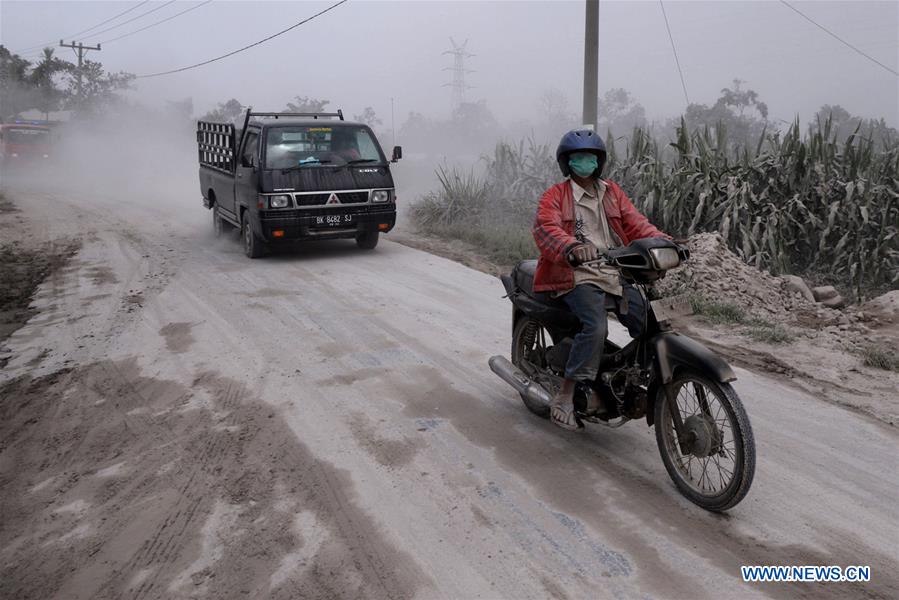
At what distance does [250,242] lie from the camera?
1099 centimetres

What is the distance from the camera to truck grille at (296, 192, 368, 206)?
10.6 metres

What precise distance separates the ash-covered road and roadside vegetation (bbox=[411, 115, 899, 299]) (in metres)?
4.39

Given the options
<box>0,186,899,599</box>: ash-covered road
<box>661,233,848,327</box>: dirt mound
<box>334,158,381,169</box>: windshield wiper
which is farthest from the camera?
<box>334,158,381,169</box>: windshield wiper

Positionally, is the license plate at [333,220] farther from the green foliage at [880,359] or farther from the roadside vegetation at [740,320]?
the green foliage at [880,359]

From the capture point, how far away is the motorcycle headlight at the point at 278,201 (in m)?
10.4

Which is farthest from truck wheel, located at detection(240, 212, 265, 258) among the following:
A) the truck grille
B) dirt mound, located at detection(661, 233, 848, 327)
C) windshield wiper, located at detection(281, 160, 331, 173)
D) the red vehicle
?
the red vehicle

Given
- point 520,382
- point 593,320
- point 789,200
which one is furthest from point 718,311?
point 593,320

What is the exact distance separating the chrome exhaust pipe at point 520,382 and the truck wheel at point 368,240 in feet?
20.9

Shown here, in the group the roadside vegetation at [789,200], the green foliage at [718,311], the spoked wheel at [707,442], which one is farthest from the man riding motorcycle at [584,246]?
the roadside vegetation at [789,200]

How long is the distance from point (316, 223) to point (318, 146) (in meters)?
1.27

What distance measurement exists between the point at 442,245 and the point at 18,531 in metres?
9.07

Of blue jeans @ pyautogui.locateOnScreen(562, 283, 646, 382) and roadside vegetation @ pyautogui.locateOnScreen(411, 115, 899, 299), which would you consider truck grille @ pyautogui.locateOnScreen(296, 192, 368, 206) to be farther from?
blue jeans @ pyautogui.locateOnScreen(562, 283, 646, 382)

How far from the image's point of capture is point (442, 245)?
12.4 m

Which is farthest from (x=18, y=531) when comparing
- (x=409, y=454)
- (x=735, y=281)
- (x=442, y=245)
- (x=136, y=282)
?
(x=442, y=245)
